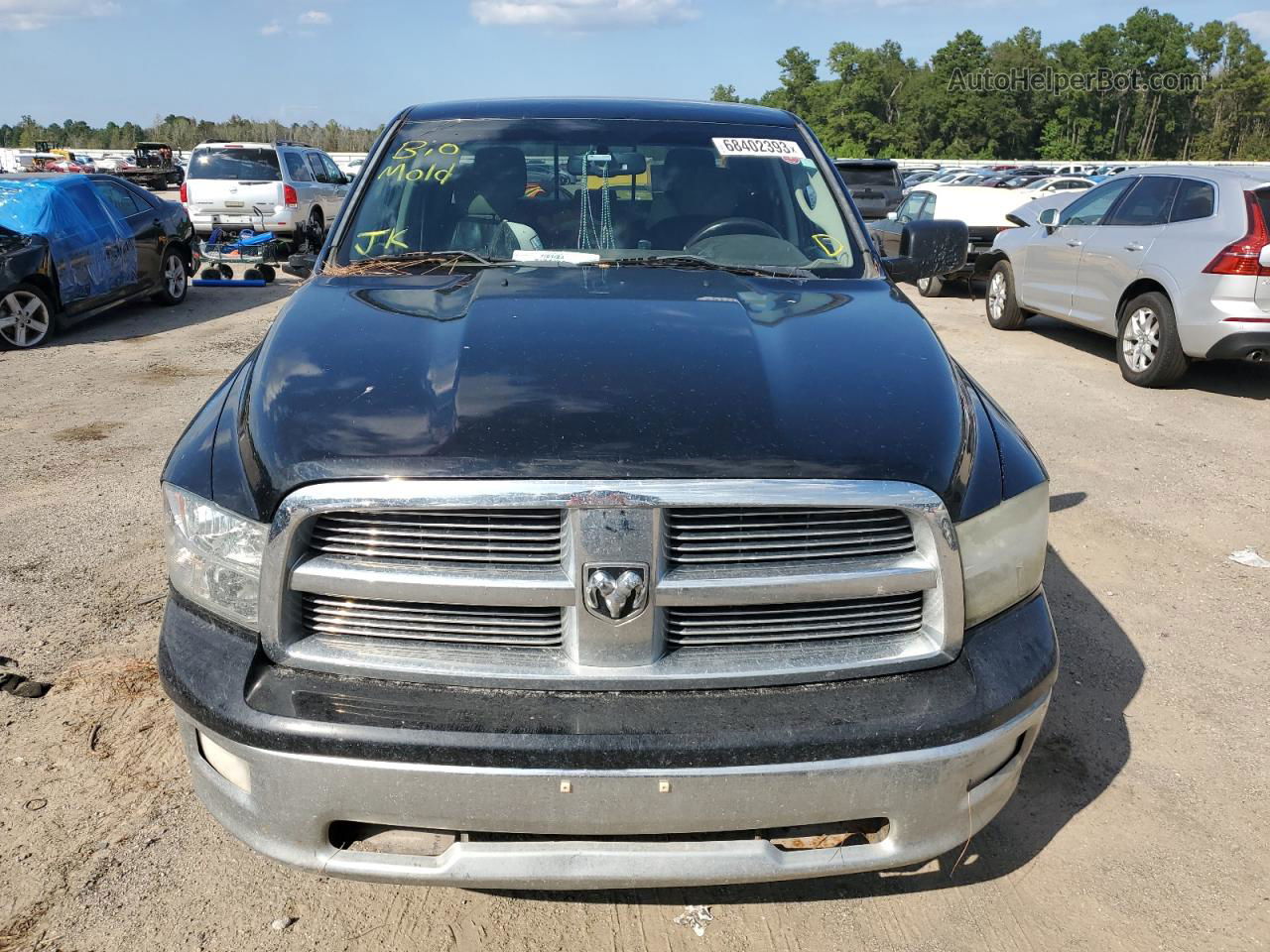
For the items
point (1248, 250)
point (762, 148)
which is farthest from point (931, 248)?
point (1248, 250)

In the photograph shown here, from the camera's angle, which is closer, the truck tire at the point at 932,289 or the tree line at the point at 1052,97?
the truck tire at the point at 932,289

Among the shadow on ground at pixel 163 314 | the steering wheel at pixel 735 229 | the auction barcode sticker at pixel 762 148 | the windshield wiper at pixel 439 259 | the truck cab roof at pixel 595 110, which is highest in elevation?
→ the truck cab roof at pixel 595 110

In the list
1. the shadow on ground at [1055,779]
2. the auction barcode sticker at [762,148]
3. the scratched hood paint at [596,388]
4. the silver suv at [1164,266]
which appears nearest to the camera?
the scratched hood paint at [596,388]

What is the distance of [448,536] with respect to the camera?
2.06 meters

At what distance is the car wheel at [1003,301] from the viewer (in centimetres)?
1101

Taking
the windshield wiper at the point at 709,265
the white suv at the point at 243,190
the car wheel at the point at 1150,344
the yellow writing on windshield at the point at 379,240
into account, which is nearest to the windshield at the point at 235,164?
the white suv at the point at 243,190

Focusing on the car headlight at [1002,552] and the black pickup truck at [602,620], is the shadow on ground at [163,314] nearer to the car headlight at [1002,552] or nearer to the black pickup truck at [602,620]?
the black pickup truck at [602,620]

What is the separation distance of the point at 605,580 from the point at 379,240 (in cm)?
204

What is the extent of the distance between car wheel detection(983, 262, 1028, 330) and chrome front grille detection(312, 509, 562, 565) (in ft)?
32.8

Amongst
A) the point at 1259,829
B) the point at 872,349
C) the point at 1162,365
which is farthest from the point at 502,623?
the point at 1162,365

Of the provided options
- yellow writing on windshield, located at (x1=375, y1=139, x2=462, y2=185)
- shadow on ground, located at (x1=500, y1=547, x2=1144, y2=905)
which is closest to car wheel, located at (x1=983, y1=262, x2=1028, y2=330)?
shadow on ground, located at (x1=500, y1=547, x2=1144, y2=905)

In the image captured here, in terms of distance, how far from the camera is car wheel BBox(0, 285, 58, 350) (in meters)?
9.91

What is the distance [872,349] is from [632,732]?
1.21m

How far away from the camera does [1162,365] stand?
27.0ft
